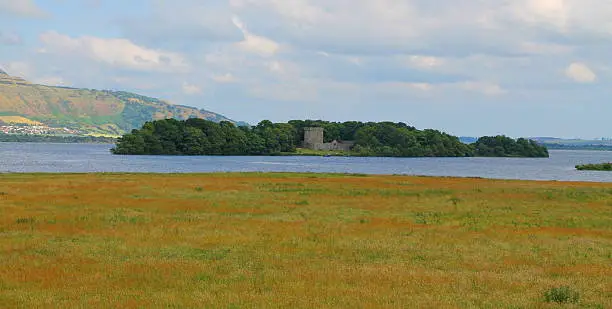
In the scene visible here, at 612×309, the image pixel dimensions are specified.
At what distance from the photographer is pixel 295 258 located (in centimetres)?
2544

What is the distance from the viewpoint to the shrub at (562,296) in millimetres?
18969

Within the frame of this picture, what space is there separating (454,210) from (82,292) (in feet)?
103

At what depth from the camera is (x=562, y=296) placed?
62.5 feet

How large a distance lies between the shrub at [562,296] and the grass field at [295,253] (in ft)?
0.89

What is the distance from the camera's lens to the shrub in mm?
18969

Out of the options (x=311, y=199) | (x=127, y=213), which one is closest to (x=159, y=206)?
(x=127, y=213)

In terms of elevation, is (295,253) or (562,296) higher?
(562,296)

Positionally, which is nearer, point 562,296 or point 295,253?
point 562,296

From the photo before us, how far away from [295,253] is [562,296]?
420 inches

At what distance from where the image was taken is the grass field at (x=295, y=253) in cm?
1891

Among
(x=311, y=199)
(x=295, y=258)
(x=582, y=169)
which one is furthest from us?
(x=582, y=169)

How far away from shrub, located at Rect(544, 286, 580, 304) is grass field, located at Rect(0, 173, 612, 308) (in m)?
0.27

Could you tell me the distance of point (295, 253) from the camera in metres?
26.6

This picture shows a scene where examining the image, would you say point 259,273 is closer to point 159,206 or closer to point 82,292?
point 82,292
